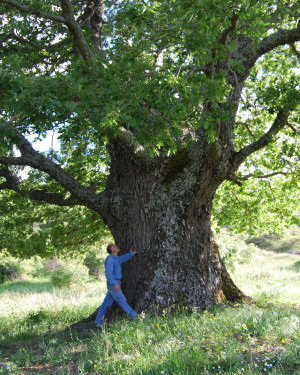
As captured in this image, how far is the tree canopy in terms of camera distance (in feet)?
16.1

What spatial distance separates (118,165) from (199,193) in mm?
1938

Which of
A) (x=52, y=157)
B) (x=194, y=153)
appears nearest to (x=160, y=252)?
(x=194, y=153)

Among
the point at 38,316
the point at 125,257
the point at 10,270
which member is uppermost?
the point at 10,270

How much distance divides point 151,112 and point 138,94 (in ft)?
1.72

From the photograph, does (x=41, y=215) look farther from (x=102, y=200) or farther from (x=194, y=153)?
(x=194, y=153)

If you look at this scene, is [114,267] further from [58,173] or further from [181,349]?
[181,349]

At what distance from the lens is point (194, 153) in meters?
7.79

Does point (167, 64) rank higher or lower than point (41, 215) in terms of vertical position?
higher

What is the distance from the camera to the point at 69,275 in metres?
25.4

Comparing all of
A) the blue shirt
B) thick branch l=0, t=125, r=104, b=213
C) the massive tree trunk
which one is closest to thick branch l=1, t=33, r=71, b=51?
thick branch l=0, t=125, r=104, b=213

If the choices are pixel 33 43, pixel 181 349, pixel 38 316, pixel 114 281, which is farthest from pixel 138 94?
pixel 38 316

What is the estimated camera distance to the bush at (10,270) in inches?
1318

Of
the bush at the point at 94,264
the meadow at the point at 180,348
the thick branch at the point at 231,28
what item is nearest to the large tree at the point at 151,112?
the thick branch at the point at 231,28

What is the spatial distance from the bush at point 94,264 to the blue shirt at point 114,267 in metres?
21.7
